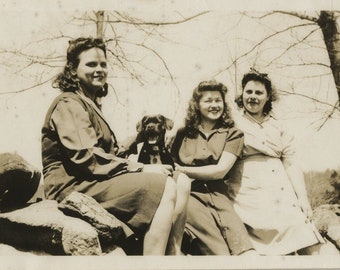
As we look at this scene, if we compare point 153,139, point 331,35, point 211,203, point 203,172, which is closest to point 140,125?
point 153,139

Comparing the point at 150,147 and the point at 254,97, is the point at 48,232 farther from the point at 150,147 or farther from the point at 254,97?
the point at 254,97

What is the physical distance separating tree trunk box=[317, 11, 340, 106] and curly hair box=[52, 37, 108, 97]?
1.31 metres

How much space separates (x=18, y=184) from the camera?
125 inches

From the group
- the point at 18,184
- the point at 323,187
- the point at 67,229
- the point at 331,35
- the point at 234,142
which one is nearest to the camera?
the point at 67,229

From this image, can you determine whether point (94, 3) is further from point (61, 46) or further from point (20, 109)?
point (20, 109)

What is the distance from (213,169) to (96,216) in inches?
27.3

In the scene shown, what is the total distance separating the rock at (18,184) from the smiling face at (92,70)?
1.73 feet

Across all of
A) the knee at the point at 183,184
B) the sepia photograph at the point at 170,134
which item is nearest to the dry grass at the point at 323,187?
the sepia photograph at the point at 170,134

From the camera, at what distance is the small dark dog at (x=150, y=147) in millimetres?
3209

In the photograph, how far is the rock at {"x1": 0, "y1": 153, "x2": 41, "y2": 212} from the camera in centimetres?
316

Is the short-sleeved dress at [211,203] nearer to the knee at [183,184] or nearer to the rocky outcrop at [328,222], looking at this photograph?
the knee at [183,184]

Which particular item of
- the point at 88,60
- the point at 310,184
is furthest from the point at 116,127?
the point at 310,184

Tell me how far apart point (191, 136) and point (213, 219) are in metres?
0.47

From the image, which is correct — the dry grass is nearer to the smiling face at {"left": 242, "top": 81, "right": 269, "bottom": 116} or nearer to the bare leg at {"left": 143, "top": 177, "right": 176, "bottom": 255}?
the smiling face at {"left": 242, "top": 81, "right": 269, "bottom": 116}
